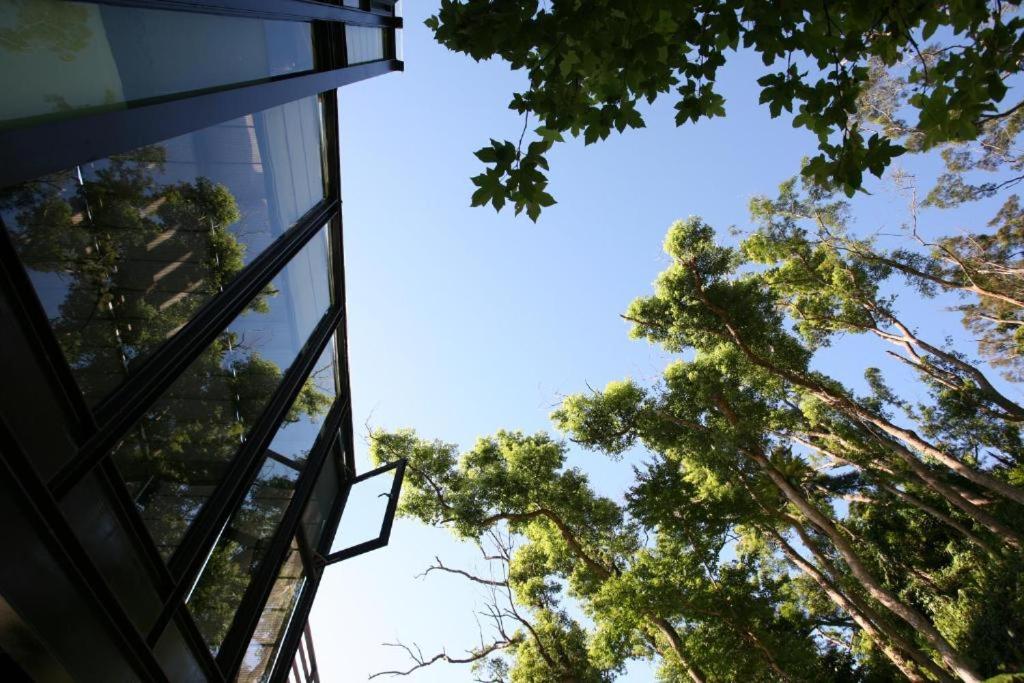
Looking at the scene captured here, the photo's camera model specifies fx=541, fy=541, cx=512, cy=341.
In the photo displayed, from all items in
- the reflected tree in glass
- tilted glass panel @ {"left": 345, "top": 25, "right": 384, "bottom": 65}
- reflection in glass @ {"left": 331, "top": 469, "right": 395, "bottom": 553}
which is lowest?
the reflected tree in glass

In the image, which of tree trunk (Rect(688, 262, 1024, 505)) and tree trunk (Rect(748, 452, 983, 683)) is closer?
tree trunk (Rect(748, 452, 983, 683))

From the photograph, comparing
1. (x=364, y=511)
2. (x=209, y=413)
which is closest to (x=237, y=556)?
(x=209, y=413)

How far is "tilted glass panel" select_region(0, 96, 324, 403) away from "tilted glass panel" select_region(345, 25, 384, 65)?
7.42ft

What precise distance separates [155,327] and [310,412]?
3366 millimetres

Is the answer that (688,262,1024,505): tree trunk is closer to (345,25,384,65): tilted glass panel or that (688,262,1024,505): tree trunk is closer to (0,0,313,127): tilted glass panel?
(345,25,384,65): tilted glass panel

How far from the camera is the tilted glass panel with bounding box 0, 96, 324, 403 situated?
8.41ft

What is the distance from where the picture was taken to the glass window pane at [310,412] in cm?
568

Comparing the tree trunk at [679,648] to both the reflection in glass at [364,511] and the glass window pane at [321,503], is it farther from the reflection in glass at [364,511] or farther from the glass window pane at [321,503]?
the glass window pane at [321,503]

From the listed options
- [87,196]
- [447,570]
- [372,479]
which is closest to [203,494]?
[87,196]

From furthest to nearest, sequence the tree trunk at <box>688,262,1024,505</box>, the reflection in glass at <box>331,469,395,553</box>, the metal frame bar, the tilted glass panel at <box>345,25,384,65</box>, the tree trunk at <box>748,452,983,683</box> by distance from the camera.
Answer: the tree trunk at <box>688,262,1024,505</box> < the tree trunk at <box>748,452,983,683</box> < the reflection in glass at <box>331,469,395,553</box> < the tilted glass panel at <box>345,25,384,65</box> < the metal frame bar

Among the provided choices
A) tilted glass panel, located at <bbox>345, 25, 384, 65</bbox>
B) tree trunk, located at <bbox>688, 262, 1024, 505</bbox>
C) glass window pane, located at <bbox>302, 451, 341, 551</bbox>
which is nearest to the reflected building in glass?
tilted glass panel, located at <bbox>345, 25, 384, 65</bbox>

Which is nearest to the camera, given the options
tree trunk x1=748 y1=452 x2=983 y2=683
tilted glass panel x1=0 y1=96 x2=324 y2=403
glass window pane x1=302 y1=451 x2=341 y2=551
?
tilted glass panel x1=0 y1=96 x2=324 y2=403

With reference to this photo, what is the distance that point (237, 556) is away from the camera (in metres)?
4.56

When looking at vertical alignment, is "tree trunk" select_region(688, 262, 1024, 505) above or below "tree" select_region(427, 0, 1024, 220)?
above
